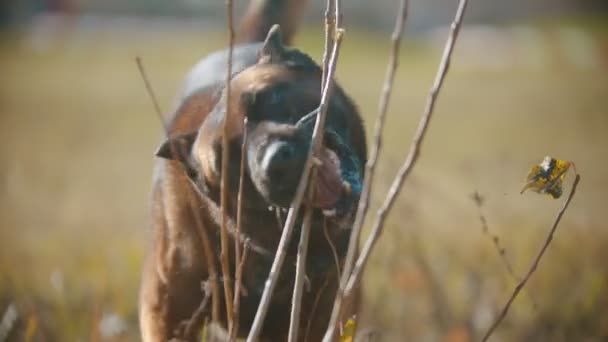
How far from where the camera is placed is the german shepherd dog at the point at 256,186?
116 inches

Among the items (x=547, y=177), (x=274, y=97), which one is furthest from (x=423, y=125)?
(x=274, y=97)

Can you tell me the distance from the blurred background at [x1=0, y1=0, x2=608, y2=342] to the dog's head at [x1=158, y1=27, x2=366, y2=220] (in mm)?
479

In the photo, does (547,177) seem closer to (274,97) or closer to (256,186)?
(256,186)

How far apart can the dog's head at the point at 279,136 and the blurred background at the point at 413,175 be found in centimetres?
48

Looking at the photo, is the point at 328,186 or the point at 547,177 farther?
the point at 328,186

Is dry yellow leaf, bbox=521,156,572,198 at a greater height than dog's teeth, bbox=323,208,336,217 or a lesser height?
greater

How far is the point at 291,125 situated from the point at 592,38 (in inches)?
507

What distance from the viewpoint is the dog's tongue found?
9.31 ft

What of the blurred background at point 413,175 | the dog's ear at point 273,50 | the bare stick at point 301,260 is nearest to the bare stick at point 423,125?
the bare stick at point 301,260

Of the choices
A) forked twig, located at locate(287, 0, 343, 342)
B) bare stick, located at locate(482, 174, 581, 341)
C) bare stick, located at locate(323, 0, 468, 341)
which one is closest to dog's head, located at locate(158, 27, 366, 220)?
forked twig, located at locate(287, 0, 343, 342)

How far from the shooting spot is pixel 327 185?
2.84 m

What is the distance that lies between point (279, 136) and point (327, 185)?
0.79 feet

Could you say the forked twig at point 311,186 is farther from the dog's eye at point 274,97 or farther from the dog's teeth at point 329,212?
the dog's eye at point 274,97

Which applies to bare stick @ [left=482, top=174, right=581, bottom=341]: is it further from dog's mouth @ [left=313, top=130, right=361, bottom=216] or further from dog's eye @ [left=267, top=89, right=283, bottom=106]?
dog's eye @ [left=267, top=89, right=283, bottom=106]
